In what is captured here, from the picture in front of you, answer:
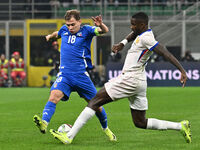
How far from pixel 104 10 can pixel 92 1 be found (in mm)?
1117

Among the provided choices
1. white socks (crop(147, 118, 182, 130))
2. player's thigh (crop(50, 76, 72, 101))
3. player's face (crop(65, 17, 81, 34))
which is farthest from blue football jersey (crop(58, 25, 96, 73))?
white socks (crop(147, 118, 182, 130))

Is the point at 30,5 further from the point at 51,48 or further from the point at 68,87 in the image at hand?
the point at 68,87

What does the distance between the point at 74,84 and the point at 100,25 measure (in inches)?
40.6

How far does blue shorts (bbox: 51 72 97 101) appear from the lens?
8.80 m

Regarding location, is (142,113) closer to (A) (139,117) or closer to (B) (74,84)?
(A) (139,117)

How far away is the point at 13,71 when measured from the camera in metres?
30.3

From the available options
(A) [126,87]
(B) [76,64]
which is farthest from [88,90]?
(A) [126,87]

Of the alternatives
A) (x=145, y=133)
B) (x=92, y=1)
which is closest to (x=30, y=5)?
(x=92, y=1)

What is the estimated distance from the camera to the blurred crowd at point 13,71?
99.3 feet

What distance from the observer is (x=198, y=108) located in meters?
15.4

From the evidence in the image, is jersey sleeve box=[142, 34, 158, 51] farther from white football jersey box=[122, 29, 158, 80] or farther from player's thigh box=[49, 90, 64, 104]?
player's thigh box=[49, 90, 64, 104]

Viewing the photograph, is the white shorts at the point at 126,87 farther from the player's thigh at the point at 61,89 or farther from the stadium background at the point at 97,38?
the stadium background at the point at 97,38

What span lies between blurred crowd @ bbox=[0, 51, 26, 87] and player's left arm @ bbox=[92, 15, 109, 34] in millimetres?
21746

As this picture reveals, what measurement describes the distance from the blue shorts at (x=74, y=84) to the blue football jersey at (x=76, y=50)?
9 cm
